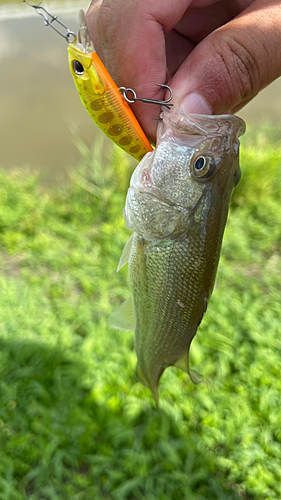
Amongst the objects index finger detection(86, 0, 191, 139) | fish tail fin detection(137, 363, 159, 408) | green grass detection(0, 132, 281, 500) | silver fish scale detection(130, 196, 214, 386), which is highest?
index finger detection(86, 0, 191, 139)

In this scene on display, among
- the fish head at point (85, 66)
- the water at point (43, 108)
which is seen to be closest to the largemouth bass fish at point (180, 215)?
the fish head at point (85, 66)

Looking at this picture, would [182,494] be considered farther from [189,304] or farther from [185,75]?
[185,75]

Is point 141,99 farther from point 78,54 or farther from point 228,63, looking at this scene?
point 228,63

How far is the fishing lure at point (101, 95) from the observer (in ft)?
3.60

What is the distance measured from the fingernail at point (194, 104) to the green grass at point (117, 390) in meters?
2.01

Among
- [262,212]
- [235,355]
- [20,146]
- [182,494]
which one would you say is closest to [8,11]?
[20,146]

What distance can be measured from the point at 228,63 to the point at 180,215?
0.66m

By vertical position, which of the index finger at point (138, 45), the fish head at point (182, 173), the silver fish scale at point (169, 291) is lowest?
the silver fish scale at point (169, 291)

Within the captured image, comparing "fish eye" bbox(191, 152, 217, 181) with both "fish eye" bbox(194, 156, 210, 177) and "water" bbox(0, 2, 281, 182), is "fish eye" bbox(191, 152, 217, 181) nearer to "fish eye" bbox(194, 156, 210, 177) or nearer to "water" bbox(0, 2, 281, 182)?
"fish eye" bbox(194, 156, 210, 177)

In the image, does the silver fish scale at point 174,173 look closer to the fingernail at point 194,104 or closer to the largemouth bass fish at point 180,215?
the largemouth bass fish at point 180,215

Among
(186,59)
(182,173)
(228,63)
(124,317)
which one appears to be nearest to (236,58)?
(228,63)

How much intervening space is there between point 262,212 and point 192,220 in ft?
10.1

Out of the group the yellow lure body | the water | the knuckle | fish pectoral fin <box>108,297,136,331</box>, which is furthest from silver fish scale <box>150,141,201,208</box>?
the water

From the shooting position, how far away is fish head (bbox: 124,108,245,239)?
129cm
